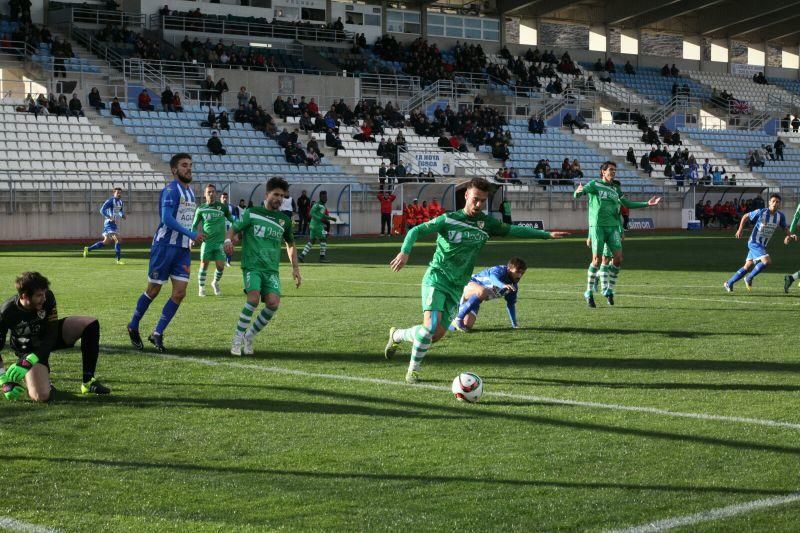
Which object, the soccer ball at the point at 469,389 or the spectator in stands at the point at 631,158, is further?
the spectator in stands at the point at 631,158

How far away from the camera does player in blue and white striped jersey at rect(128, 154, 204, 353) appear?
11109 mm

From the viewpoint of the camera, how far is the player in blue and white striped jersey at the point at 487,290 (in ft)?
42.0

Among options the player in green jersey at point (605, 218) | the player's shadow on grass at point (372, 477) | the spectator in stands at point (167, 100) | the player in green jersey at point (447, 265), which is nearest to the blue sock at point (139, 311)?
the player in green jersey at point (447, 265)

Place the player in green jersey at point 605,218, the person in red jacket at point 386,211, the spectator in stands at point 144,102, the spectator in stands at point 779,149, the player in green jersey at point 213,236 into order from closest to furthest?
the player in green jersey at point 605,218 < the player in green jersey at point 213,236 < the person in red jacket at point 386,211 < the spectator in stands at point 144,102 < the spectator in stands at point 779,149

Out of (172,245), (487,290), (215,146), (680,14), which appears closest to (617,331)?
(487,290)

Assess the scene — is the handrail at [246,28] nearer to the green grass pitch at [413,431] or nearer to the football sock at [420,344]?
the green grass pitch at [413,431]

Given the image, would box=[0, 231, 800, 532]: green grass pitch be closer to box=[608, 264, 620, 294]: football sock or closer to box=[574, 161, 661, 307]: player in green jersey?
box=[608, 264, 620, 294]: football sock

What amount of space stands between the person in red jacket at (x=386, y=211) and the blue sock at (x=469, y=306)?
98.3 ft

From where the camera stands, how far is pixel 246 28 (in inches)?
2050

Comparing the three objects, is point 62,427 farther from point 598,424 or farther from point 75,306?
point 75,306

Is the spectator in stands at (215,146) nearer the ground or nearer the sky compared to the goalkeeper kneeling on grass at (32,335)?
nearer the sky

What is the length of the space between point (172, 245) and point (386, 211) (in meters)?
31.6

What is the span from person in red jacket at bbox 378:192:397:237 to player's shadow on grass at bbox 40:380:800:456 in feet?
111

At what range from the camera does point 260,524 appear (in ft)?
17.4
